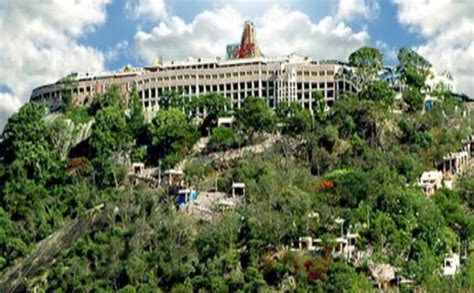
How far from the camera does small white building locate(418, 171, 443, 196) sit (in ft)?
160

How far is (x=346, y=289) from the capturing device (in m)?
38.6

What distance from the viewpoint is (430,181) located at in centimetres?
4953

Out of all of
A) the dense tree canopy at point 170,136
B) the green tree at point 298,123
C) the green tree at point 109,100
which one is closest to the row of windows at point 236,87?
the green tree at point 109,100

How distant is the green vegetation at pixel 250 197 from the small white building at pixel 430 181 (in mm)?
692

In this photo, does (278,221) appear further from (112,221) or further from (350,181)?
(112,221)

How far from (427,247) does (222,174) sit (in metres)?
14.7

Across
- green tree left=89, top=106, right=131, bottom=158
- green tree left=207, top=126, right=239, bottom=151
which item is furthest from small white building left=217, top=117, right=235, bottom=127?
green tree left=89, top=106, right=131, bottom=158

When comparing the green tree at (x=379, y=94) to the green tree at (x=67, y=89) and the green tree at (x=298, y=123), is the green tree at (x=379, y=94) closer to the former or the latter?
the green tree at (x=298, y=123)

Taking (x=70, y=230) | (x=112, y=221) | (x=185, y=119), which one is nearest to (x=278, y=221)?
(x=112, y=221)

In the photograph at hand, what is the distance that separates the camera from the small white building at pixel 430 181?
48.7 m

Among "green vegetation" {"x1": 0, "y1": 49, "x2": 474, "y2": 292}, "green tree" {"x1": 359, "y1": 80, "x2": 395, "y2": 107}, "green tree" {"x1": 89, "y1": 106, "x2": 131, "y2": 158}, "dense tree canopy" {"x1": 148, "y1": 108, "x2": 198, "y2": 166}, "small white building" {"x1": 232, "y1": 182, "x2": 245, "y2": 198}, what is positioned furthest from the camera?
"green tree" {"x1": 89, "y1": 106, "x2": 131, "y2": 158}

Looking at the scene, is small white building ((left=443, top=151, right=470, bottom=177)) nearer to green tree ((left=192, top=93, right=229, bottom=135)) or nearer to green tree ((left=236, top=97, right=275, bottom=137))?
green tree ((left=236, top=97, right=275, bottom=137))

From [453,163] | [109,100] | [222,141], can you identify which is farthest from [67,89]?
[453,163]

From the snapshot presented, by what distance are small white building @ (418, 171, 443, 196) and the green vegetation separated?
2.27 ft
